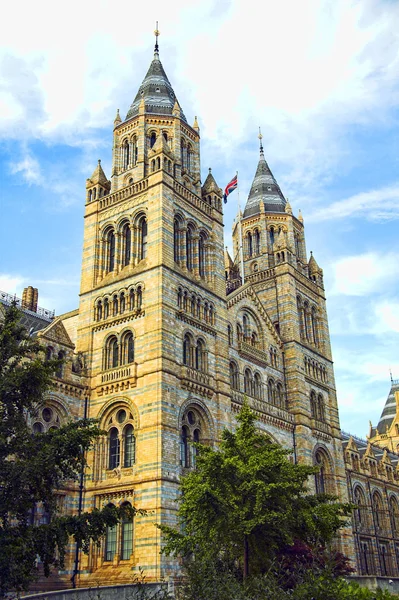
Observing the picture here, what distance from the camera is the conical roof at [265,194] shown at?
58812mm

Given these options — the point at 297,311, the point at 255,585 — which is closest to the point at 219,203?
the point at 297,311

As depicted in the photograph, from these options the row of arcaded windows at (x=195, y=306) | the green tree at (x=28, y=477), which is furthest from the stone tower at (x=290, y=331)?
the green tree at (x=28, y=477)

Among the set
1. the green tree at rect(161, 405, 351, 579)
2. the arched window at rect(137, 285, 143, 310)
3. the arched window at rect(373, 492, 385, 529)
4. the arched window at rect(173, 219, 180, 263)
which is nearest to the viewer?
the green tree at rect(161, 405, 351, 579)

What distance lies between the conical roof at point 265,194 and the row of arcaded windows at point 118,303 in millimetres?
22441

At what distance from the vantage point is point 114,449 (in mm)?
36312

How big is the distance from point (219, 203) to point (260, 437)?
20873 millimetres

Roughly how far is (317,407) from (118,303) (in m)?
20.4

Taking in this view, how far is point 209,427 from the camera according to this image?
3828 centimetres

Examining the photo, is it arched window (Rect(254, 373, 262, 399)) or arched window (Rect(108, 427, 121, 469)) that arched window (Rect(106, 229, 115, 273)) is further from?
arched window (Rect(254, 373, 262, 399))

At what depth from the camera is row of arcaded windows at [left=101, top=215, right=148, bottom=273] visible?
40.5m

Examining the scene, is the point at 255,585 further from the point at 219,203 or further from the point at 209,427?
the point at 219,203

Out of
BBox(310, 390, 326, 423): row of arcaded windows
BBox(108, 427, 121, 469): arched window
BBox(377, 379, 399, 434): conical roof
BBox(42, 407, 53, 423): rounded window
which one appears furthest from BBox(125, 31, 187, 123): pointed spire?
BBox(377, 379, 399, 434): conical roof

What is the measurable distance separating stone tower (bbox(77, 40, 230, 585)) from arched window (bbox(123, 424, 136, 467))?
2.2 inches

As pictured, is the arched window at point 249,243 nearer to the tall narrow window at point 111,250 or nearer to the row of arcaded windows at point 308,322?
the row of arcaded windows at point 308,322
